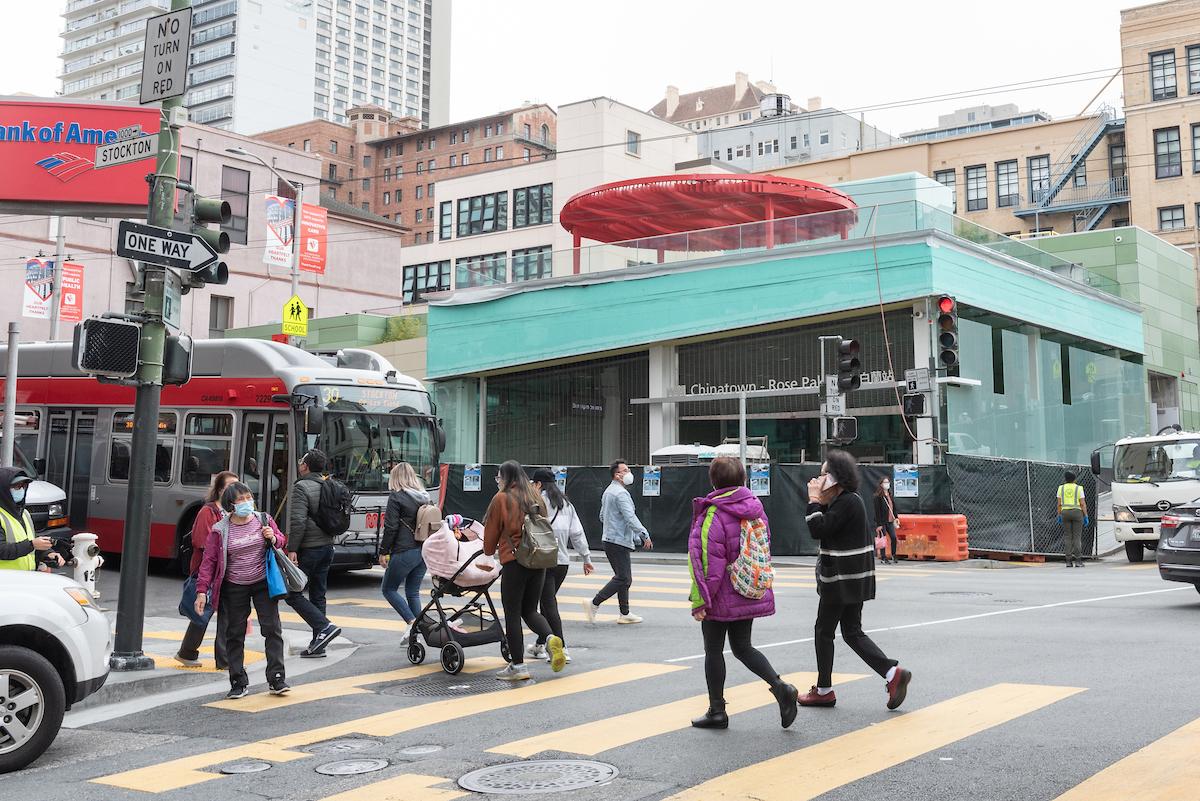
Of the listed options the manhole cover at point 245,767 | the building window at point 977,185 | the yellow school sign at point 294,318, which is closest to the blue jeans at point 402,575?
the manhole cover at point 245,767

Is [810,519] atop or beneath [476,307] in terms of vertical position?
beneath

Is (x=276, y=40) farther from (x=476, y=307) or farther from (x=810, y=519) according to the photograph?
(x=810, y=519)

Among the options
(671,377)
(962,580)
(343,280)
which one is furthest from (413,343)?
(962,580)

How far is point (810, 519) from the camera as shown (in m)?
7.64

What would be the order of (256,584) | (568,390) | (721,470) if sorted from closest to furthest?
(721,470) < (256,584) < (568,390)

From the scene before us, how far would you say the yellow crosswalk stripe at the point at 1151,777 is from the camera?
547cm

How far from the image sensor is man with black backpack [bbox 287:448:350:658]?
10211 millimetres

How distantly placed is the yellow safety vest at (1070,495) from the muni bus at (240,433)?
1178 cm

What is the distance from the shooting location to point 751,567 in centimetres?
707

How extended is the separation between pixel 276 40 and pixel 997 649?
13727 centimetres

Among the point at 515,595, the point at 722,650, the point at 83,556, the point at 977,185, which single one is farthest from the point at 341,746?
the point at 977,185

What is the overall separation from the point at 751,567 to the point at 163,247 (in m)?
5.76

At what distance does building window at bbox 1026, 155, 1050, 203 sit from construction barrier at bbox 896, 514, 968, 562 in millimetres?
44537

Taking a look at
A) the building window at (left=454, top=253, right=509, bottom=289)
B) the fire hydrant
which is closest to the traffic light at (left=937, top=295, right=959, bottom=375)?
the fire hydrant
